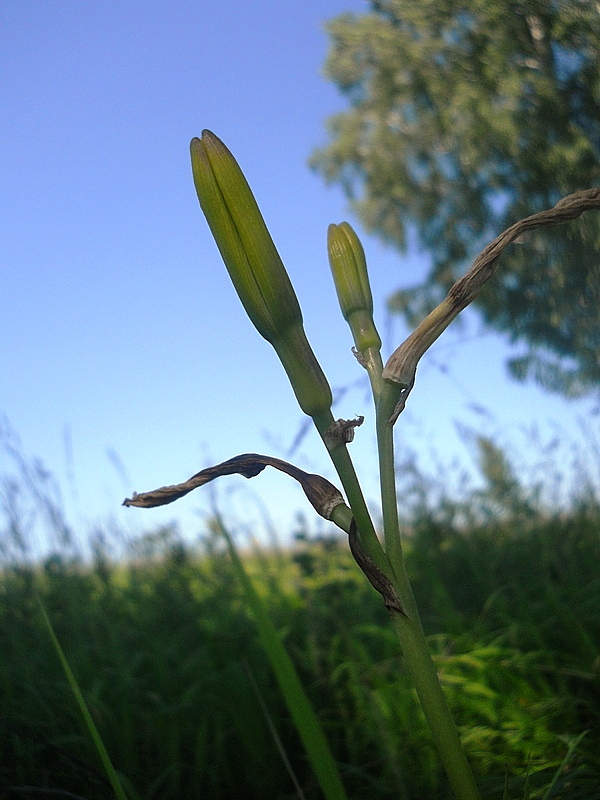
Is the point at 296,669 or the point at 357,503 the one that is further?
the point at 296,669

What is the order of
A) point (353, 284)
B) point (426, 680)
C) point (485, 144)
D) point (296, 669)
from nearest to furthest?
point (426, 680) → point (353, 284) → point (296, 669) → point (485, 144)

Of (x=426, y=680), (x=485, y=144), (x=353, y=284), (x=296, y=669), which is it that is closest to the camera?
(x=426, y=680)

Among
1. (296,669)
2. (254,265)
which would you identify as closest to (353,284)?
(254,265)

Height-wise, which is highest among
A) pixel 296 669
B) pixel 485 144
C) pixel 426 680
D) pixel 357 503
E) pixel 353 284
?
pixel 485 144

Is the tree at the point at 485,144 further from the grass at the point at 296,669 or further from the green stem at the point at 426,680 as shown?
the green stem at the point at 426,680

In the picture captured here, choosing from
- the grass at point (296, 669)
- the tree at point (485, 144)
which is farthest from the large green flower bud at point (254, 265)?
the tree at point (485, 144)

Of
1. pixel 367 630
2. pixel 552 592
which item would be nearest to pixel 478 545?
pixel 552 592

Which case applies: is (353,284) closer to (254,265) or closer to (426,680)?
(254,265)

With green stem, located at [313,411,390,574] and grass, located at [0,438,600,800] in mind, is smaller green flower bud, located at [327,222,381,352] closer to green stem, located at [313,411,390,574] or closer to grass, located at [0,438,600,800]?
green stem, located at [313,411,390,574]
